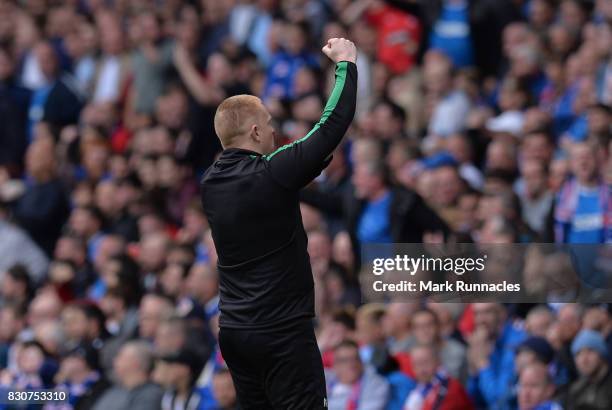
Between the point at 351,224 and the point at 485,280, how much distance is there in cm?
322

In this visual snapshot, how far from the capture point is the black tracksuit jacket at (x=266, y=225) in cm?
571

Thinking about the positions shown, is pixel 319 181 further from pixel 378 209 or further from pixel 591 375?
pixel 591 375

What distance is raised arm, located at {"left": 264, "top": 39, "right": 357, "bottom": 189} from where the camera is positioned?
5.62m

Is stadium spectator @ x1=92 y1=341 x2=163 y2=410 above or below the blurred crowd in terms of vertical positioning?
below

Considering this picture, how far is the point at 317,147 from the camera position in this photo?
5609 mm

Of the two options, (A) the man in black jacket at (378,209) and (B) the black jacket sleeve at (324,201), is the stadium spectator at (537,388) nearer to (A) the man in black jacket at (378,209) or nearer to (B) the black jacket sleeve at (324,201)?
(A) the man in black jacket at (378,209)

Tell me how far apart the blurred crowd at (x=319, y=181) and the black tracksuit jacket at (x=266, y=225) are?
2355 millimetres

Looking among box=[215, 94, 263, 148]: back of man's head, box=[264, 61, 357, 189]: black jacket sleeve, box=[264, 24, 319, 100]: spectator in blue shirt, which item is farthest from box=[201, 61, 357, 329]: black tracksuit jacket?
box=[264, 24, 319, 100]: spectator in blue shirt

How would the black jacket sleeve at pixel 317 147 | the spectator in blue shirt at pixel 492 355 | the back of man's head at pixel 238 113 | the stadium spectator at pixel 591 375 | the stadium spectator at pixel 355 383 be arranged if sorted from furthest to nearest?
the stadium spectator at pixel 355 383, the spectator in blue shirt at pixel 492 355, the stadium spectator at pixel 591 375, the back of man's head at pixel 238 113, the black jacket sleeve at pixel 317 147

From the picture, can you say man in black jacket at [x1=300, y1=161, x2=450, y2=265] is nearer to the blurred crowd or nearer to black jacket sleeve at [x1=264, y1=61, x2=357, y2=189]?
the blurred crowd

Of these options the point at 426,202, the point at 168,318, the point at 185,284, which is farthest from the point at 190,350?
the point at 426,202

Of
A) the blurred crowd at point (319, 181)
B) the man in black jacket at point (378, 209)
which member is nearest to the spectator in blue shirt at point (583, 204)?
the blurred crowd at point (319, 181)

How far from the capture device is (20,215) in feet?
44.0

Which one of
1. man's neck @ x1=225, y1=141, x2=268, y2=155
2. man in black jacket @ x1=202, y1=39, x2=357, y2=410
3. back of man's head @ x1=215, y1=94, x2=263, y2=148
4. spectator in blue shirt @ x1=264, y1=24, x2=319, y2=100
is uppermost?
spectator in blue shirt @ x1=264, y1=24, x2=319, y2=100
